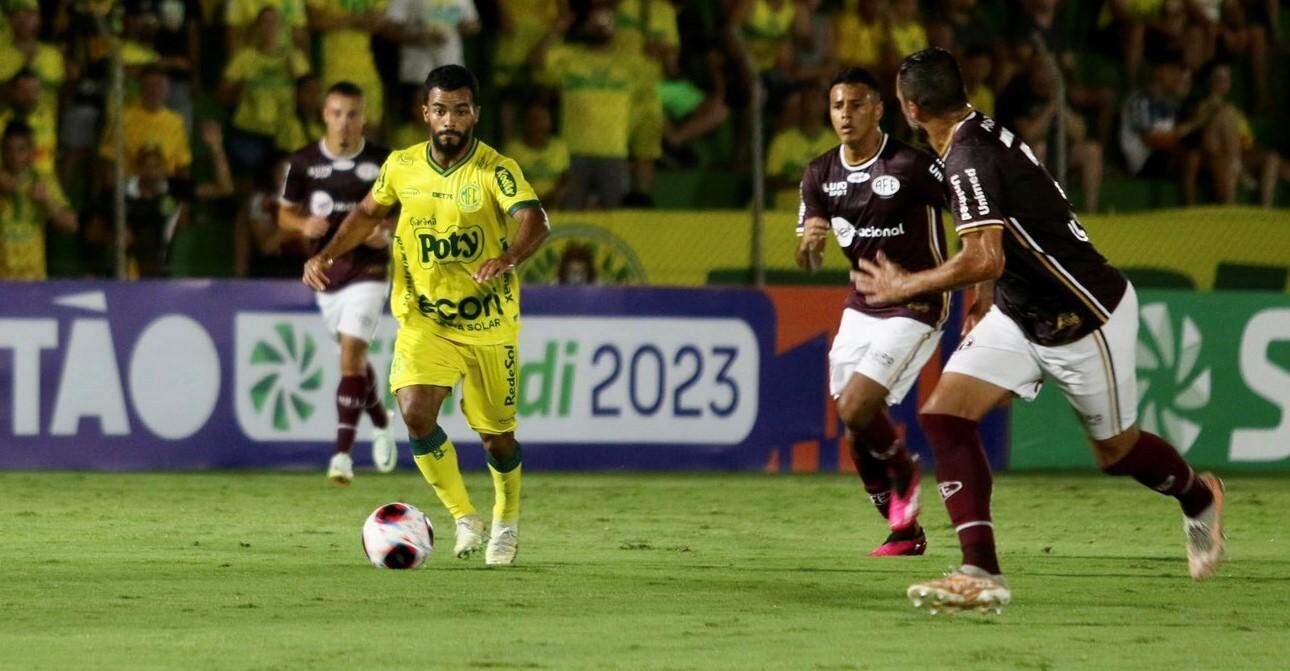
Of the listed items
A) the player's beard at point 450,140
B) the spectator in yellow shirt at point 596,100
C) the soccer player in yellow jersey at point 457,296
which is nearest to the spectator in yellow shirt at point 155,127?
the spectator in yellow shirt at point 596,100

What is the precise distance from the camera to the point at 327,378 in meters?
14.0

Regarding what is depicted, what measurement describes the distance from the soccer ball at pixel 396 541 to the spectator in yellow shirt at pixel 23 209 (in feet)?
20.6

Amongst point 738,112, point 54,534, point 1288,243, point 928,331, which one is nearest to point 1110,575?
point 928,331

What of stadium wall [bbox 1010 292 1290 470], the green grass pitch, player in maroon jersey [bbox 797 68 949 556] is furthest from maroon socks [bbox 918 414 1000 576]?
stadium wall [bbox 1010 292 1290 470]

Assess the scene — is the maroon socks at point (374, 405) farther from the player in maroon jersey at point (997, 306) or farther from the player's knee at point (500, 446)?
the player in maroon jersey at point (997, 306)

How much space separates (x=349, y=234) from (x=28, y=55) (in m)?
6.32

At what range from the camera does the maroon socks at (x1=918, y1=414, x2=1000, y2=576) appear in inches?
286

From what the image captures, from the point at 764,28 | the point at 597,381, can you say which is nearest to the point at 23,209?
the point at 597,381

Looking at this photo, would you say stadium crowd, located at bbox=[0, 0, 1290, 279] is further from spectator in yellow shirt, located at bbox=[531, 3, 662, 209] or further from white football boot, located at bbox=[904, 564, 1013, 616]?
white football boot, located at bbox=[904, 564, 1013, 616]

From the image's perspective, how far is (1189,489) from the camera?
8.30 meters

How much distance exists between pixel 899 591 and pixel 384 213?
2896 millimetres

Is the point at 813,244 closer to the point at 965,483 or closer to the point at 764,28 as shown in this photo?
the point at 965,483

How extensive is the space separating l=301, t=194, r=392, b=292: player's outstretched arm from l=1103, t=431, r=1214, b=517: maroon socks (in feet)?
11.1

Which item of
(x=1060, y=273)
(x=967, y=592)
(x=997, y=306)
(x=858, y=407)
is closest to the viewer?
(x=967, y=592)
